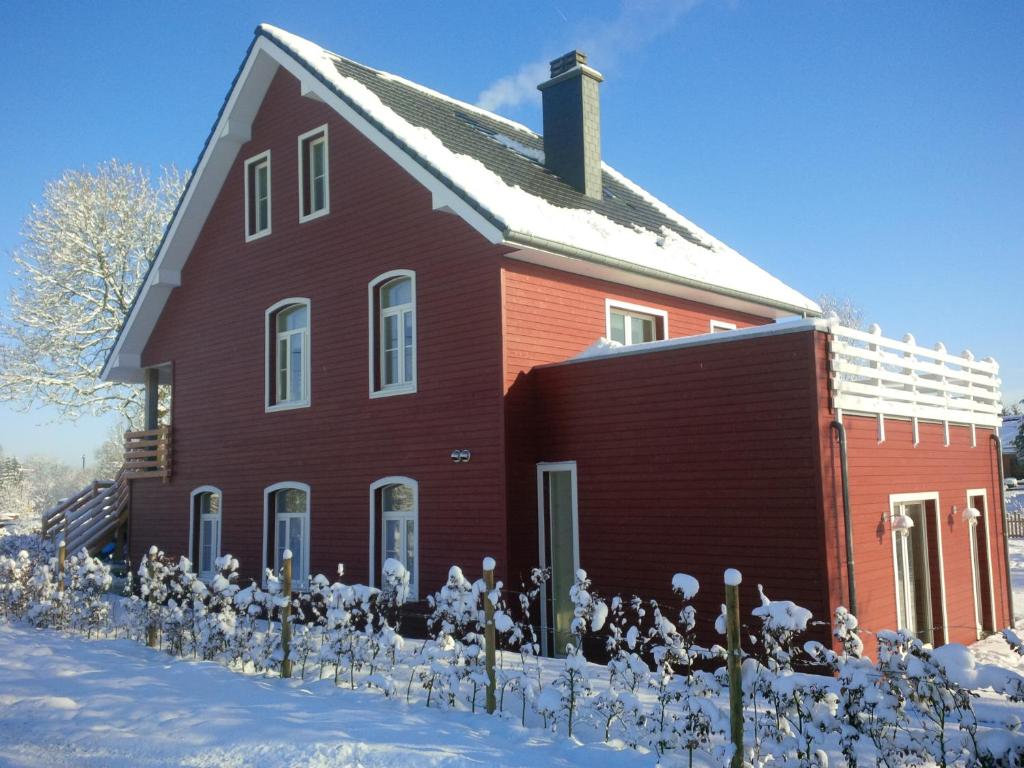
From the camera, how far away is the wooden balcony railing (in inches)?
689

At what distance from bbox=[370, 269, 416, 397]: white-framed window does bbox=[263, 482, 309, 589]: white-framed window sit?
257 centimetres

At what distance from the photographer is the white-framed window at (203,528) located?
16.8 m

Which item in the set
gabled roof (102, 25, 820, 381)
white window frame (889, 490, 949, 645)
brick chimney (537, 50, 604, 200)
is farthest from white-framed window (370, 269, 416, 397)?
white window frame (889, 490, 949, 645)

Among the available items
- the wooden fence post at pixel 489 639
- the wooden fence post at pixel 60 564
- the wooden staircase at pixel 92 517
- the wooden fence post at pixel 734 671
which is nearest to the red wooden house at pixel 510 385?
the wooden staircase at pixel 92 517

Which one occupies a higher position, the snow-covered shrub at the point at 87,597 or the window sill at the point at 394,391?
the window sill at the point at 394,391

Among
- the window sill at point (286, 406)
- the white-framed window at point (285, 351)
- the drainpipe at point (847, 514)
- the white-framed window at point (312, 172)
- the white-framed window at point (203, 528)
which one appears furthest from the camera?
the white-framed window at point (203, 528)

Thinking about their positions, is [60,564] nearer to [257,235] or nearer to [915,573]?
[257,235]

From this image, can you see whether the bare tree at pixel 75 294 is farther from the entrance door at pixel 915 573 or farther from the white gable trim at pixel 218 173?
the entrance door at pixel 915 573

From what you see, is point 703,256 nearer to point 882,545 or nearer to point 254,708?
point 882,545

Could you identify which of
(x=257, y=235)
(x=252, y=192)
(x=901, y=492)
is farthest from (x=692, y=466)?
(x=252, y=192)

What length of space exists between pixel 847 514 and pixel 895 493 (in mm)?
1925

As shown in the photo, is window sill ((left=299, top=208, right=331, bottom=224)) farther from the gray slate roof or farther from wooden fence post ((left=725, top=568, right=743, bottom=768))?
wooden fence post ((left=725, top=568, right=743, bottom=768))

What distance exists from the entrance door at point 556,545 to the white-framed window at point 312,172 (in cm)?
644

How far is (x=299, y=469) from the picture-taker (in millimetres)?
14805
